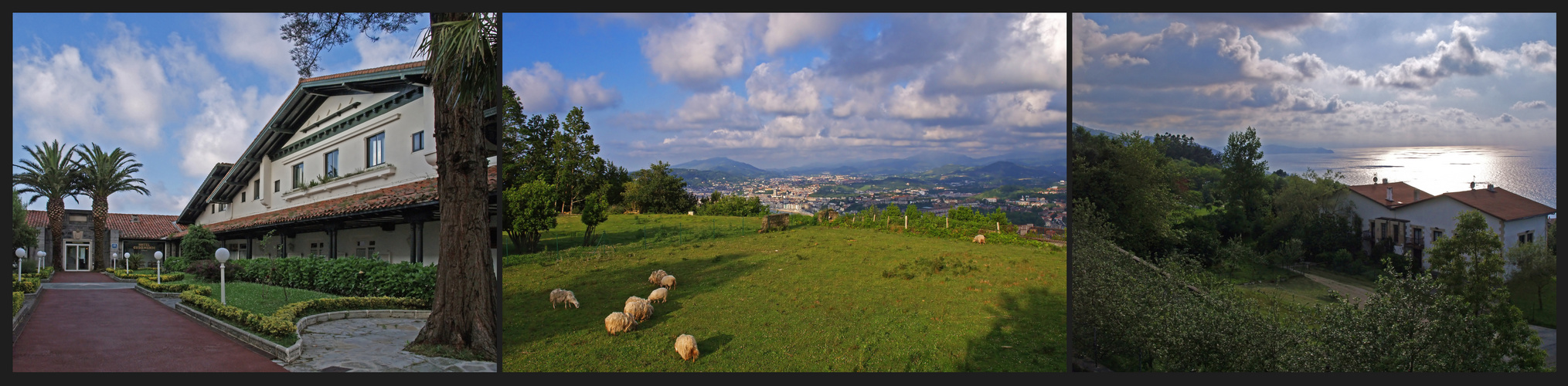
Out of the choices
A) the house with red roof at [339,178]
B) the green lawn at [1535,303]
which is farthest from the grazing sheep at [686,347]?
the green lawn at [1535,303]

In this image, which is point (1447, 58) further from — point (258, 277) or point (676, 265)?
point (258, 277)

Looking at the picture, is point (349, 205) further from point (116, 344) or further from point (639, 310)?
point (639, 310)

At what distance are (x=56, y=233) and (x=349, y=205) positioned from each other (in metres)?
2.23

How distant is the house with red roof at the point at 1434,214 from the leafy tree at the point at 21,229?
11.4 m

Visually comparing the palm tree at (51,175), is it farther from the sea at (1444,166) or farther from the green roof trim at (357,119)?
the sea at (1444,166)

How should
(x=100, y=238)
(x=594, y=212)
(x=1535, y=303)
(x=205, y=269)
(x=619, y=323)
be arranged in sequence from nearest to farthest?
(x=619, y=323) → (x=1535, y=303) → (x=594, y=212) → (x=100, y=238) → (x=205, y=269)

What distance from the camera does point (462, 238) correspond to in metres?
4.58

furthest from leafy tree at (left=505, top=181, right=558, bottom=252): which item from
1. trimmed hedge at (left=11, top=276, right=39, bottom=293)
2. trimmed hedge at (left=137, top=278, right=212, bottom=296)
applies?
trimmed hedge at (left=11, top=276, right=39, bottom=293)

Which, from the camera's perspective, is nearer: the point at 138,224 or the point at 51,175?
the point at 51,175

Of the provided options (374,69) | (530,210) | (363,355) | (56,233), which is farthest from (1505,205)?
(56,233)

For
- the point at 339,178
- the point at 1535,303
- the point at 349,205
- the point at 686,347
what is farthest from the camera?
the point at 339,178

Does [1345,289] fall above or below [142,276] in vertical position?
below

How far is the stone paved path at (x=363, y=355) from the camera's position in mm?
4191

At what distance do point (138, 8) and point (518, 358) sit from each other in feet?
13.3
